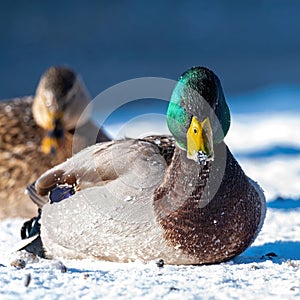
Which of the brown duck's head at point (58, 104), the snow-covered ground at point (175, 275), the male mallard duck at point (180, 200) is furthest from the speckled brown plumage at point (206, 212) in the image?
the brown duck's head at point (58, 104)

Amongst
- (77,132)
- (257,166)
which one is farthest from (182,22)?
(77,132)

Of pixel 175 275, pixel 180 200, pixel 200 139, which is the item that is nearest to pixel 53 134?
pixel 180 200

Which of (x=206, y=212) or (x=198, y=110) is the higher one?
(x=198, y=110)

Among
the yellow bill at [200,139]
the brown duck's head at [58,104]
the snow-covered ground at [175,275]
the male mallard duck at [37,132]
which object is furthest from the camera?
the brown duck's head at [58,104]

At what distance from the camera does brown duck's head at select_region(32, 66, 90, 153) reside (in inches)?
268

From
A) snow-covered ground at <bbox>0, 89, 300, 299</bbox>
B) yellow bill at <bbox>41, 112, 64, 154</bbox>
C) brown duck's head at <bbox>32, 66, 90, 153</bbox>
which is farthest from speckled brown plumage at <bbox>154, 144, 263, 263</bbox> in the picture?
brown duck's head at <bbox>32, 66, 90, 153</bbox>

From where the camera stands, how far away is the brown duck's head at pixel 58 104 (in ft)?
22.4

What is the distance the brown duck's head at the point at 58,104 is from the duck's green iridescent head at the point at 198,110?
8.73ft

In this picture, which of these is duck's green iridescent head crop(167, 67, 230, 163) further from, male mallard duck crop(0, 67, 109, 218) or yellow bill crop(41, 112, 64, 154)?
yellow bill crop(41, 112, 64, 154)

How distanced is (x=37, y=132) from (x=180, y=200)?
303 centimetres

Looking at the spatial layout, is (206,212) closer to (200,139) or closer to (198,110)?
(200,139)

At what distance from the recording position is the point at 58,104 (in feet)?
23.0

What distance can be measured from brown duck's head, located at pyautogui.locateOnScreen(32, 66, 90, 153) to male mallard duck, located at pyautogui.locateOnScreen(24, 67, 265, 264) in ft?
8.08

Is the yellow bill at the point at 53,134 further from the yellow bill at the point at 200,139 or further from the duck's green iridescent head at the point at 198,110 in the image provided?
the yellow bill at the point at 200,139
